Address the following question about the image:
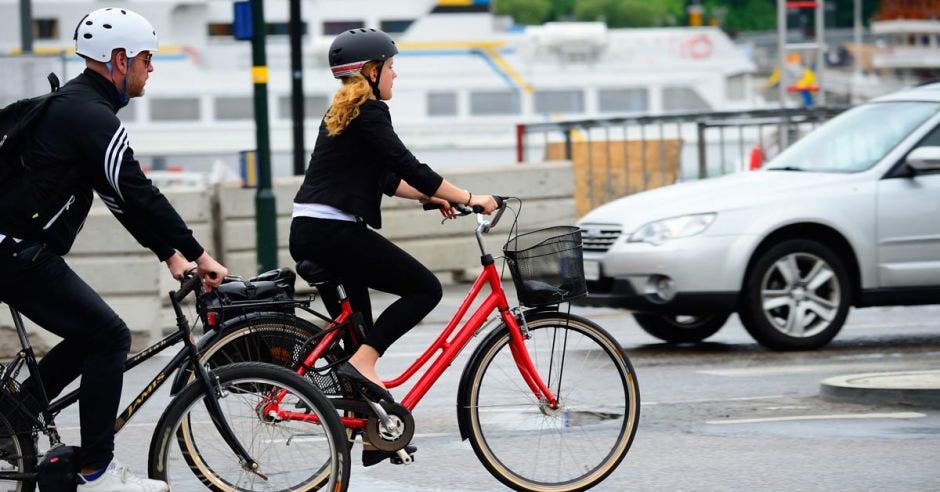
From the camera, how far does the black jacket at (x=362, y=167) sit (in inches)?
221

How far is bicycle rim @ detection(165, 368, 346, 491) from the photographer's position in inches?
209

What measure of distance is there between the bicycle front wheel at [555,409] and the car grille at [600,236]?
4.09 m

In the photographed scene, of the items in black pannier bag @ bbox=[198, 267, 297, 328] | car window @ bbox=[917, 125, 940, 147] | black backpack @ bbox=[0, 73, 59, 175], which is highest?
black backpack @ bbox=[0, 73, 59, 175]

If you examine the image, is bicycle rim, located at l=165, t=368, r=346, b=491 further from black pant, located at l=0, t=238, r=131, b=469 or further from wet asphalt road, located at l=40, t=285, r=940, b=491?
wet asphalt road, located at l=40, t=285, r=940, b=491

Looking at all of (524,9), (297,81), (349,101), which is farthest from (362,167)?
(524,9)

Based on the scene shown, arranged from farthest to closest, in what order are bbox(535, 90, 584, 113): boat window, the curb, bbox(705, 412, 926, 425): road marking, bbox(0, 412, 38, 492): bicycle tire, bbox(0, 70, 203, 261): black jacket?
1. bbox(535, 90, 584, 113): boat window
2. the curb
3. bbox(705, 412, 926, 425): road marking
4. bbox(0, 412, 38, 492): bicycle tire
5. bbox(0, 70, 203, 261): black jacket

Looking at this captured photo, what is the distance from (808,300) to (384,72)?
16.3ft

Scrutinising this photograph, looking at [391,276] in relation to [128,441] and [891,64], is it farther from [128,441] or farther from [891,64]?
[891,64]

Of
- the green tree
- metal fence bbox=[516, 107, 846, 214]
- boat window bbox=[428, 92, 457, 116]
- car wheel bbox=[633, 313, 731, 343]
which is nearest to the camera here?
car wheel bbox=[633, 313, 731, 343]

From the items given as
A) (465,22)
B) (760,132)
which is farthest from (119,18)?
(465,22)

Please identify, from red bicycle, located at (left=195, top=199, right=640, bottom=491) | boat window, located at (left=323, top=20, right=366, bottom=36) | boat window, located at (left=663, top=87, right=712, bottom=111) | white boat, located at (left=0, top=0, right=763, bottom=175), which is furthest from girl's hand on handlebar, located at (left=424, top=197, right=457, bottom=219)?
boat window, located at (left=323, top=20, right=366, bottom=36)

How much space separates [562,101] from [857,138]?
36.7m

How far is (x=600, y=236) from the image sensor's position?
1016 centimetres

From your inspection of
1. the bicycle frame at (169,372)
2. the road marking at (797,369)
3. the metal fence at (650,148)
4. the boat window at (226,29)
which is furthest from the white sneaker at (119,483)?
the boat window at (226,29)
